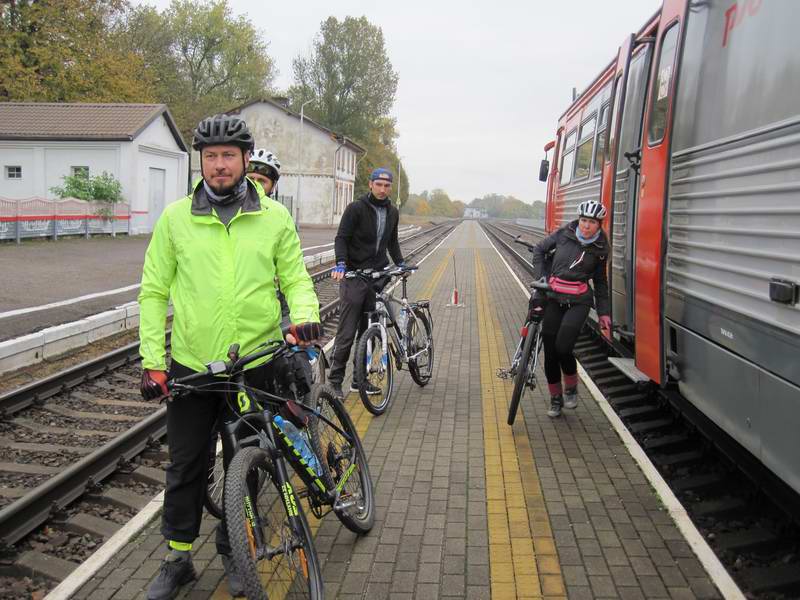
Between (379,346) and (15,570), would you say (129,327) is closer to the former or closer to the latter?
(379,346)

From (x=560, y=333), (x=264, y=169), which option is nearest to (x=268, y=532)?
(x=264, y=169)

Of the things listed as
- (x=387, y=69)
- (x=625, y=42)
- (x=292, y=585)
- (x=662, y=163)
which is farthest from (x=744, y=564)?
(x=387, y=69)

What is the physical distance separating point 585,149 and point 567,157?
2.48 metres

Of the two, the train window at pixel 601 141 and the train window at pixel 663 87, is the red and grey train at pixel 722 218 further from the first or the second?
the train window at pixel 601 141

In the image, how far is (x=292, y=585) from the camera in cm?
341

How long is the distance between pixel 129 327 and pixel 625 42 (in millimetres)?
8054

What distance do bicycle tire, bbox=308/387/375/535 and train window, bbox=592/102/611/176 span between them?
5.86 meters

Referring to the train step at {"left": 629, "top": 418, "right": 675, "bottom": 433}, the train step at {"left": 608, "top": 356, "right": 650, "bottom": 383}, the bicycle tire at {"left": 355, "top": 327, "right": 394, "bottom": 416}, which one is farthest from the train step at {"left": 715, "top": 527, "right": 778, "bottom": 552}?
the bicycle tire at {"left": 355, "top": 327, "right": 394, "bottom": 416}

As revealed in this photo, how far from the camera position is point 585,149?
11.5 m

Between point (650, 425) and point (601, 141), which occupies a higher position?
point (601, 141)

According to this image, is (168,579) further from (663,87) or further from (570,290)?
(663,87)

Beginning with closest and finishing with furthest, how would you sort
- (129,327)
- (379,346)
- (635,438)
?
(635,438) < (379,346) < (129,327)

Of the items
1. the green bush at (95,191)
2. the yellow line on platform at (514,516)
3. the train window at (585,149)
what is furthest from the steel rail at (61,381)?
the green bush at (95,191)

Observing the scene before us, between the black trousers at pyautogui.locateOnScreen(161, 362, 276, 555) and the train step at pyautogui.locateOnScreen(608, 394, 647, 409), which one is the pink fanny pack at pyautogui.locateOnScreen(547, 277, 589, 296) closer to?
the train step at pyautogui.locateOnScreen(608, 394, 647, 409)
